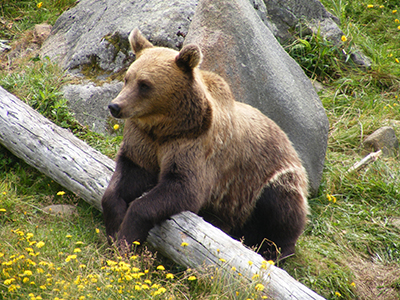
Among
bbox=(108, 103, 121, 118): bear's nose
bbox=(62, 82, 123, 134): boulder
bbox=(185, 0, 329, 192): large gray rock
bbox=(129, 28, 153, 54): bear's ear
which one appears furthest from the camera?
bbox=(62, 82, 123, 134): boulder

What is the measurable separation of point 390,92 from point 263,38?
3089 mm

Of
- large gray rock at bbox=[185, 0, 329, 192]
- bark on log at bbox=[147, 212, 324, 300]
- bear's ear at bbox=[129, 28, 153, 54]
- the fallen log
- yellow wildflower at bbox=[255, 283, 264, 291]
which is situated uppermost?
bear's ear at bbox=[129, 28, 153, 54]

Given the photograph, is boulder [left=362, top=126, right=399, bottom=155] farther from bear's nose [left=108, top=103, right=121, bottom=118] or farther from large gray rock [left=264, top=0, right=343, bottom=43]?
bear's nose [left=108, top=103, right=121, bottom=118]

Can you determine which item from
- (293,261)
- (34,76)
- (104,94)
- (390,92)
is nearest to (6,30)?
(34,76)

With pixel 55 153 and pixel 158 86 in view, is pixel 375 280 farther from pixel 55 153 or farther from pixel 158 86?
pixel 55 153

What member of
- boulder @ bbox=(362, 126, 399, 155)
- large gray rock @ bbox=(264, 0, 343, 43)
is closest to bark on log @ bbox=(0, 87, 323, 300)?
boulder @ bbox=(362, 126, 399, 155)

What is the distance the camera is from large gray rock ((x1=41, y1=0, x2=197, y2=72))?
620 cm

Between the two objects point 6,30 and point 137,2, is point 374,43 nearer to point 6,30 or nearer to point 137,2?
point 137,2

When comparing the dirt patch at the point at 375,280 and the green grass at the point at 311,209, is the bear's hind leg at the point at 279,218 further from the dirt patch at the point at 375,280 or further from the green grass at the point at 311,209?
the dirt patch at the point at 375,280

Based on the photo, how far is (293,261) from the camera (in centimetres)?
471

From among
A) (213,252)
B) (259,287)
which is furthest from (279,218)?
(259,287)

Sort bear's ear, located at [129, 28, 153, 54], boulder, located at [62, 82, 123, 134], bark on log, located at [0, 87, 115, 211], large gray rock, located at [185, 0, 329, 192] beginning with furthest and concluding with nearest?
boulder, located at [62, 82, 123, 134], large gray rock, located at [185, 0, 329, 192], bark on log, located at [0, 87, 115, 211], bear's ear, located at [129, 28, 153, 54]

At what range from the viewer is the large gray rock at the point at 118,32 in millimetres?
6199

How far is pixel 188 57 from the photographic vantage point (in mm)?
Answer: 3693
